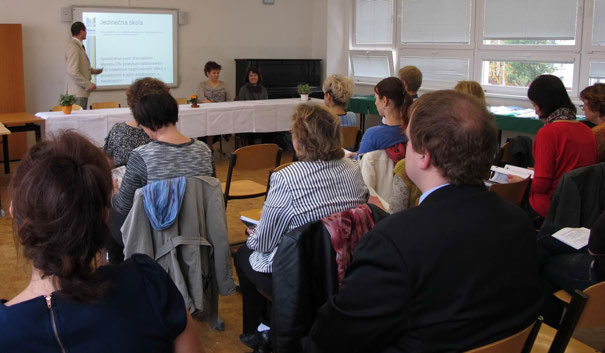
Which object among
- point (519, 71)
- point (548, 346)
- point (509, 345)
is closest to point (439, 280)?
point (509, 345)

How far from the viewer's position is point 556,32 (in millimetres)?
7109

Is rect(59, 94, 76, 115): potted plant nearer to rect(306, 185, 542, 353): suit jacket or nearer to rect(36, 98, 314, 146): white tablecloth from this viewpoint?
rect(36, 98, 314, 146): white tablecloth

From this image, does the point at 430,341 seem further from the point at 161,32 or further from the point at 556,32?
the point at 161,32

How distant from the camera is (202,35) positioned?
9.33 m

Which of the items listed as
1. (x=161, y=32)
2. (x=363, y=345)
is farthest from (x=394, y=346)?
(x=161, y=32)

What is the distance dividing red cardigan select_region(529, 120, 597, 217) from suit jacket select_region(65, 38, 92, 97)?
5840mm

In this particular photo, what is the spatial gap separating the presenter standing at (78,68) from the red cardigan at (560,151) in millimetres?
5844

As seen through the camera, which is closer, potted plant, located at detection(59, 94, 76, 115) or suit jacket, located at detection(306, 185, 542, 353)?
suit jacket, located at detection(306, 185, 542, 353)

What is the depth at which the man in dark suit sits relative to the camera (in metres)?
1.33

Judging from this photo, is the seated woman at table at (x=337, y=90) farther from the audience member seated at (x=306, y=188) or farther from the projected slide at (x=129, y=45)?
the projected slide at (x=129, y=45)

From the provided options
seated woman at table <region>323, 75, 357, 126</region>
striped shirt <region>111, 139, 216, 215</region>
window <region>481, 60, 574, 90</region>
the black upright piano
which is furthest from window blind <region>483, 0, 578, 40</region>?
striped shirt <region>111, 139, 216, 215</region>

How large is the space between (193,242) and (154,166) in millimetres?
404

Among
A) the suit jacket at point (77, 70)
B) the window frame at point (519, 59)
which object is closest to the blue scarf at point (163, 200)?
the suit jacket at point (77, 70)

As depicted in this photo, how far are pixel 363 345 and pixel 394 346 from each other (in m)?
0.07
